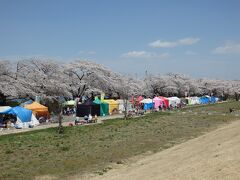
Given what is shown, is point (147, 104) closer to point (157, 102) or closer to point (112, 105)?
point (157, 102)

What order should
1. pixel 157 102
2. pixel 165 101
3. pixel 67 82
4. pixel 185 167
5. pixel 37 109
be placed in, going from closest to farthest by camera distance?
1. pixel 185 167
2. pixel 37 109
3. pixel 67 82
4. pixel 157 102
5. pixel 165 101

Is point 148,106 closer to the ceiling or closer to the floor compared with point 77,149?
closer to the ceiling

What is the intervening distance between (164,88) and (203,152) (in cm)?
8124

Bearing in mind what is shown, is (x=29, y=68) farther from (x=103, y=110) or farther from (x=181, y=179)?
(x=181, y=179)

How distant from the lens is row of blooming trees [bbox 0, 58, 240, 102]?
4894cm

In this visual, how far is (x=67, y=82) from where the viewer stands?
6400 centimetres

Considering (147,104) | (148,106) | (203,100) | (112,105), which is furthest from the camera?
(203,100)

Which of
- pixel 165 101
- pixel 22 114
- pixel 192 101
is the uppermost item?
pixel 192 101

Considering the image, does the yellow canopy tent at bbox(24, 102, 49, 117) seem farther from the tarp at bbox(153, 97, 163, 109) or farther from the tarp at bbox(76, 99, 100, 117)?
the tarp at bbox(153, 97, 163, 109)

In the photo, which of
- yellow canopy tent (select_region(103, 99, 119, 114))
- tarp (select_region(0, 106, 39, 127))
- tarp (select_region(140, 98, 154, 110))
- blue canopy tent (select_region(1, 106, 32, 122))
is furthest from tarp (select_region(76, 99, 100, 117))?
tarp (select_region(140, 98, 154, 110))

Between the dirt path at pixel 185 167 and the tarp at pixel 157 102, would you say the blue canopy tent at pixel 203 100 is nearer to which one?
the tarp at pixel 157 102

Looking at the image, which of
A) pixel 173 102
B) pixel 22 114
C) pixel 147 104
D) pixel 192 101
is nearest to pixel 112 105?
pixel 147 104

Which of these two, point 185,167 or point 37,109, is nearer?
point 185,167

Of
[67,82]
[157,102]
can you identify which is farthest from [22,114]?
[157,102]
